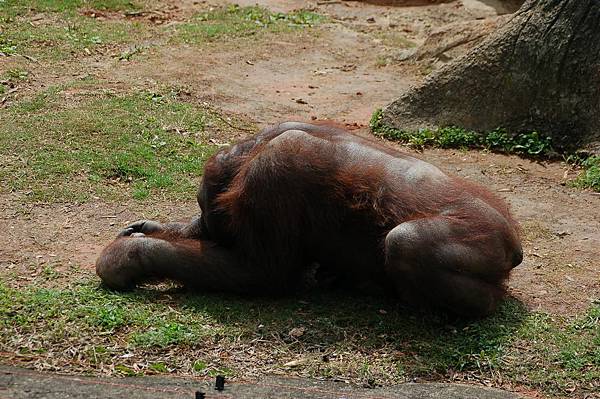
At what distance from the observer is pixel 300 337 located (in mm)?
4988

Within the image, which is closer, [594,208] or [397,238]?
[397,238]

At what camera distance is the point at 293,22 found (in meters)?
12.9

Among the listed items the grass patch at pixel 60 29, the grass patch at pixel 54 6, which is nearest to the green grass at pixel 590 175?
the grass patch at pixel 60 29

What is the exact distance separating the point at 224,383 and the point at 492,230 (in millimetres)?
1572

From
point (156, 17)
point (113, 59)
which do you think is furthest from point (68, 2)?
point (113, 59)

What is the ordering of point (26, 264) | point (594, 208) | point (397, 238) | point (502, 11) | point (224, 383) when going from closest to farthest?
point (224, 383) < point (397, 238) < point (26, 264) < point (594, 208) < point (502, 11)

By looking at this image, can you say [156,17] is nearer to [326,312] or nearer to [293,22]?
[293,22]

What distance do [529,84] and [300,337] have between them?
13.1 ft

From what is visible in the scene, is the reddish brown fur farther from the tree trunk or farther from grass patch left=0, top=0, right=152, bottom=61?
grass patch left=0, top=0, right=152, bottom=61

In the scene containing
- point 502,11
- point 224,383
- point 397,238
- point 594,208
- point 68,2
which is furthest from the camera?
point 502,11

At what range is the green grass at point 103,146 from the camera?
282 inches

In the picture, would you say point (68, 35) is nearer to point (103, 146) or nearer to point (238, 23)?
point (238, 23)

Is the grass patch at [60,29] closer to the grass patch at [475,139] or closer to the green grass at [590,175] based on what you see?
the grass patch at [475,139]

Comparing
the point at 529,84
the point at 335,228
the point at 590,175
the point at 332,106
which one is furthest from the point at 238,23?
the point at 335,228
